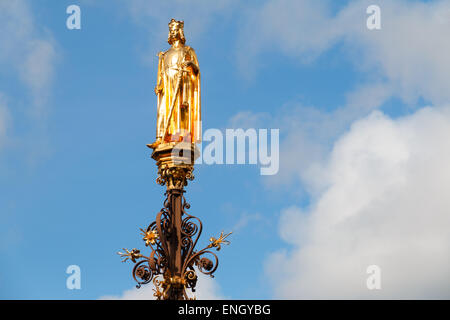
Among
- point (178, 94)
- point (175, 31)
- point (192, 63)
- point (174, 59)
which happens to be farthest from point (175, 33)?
point (178, 94)

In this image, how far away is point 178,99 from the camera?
20.7 metres

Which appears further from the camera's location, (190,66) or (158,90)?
(158,90)

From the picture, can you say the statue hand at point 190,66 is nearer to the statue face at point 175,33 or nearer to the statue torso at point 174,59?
the statue torso at point 174,59

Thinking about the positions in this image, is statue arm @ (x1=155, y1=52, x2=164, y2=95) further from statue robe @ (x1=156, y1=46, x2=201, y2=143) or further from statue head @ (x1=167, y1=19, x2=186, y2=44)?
statue head @ (x1=167, y1=19, x2=186, y2=44)

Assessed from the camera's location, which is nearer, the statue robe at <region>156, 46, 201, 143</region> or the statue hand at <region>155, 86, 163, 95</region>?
the statue robe at <region>156, 46, 201, 143</region>

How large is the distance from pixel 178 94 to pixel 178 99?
0.14 metres

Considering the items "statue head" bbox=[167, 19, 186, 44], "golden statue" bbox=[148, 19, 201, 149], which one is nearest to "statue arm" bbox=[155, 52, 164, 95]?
"golden statue" bbox=[148, 19, 201, 149]

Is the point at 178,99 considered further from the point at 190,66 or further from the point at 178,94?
the point at 190,66

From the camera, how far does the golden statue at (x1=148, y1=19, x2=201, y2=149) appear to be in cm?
2059

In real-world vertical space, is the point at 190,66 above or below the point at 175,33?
below

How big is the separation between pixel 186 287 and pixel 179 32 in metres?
6.87

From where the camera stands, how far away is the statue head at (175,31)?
21438 mm
